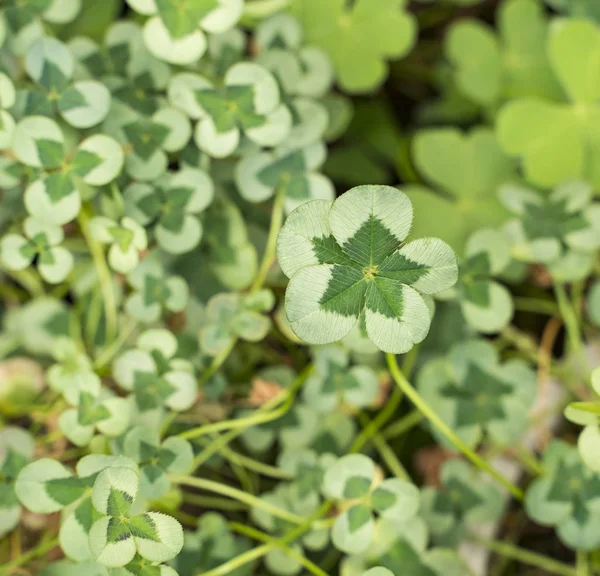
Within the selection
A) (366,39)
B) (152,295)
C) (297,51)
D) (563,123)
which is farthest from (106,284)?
(563,123)

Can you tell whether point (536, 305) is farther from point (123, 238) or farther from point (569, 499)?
point (123, 238)

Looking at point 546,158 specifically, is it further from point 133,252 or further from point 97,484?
point 97,484

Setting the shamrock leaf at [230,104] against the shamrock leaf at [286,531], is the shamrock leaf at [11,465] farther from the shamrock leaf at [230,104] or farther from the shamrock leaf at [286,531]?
the shamrock leaf at [230,104]

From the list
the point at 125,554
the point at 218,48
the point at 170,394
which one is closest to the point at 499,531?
the point at 170,394

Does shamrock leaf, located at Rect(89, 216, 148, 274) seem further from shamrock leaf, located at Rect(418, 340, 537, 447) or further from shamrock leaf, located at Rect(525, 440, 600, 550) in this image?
shamrock leaf, located at Rect(525, 440, 600, 550)

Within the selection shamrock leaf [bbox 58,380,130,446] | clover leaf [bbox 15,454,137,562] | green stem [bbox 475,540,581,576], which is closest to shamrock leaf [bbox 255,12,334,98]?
shamrock leaf [bbox 58,380,130,446]

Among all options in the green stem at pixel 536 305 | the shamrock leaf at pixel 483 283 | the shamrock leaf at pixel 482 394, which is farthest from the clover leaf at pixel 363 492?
the green stem at pixel 536 305
